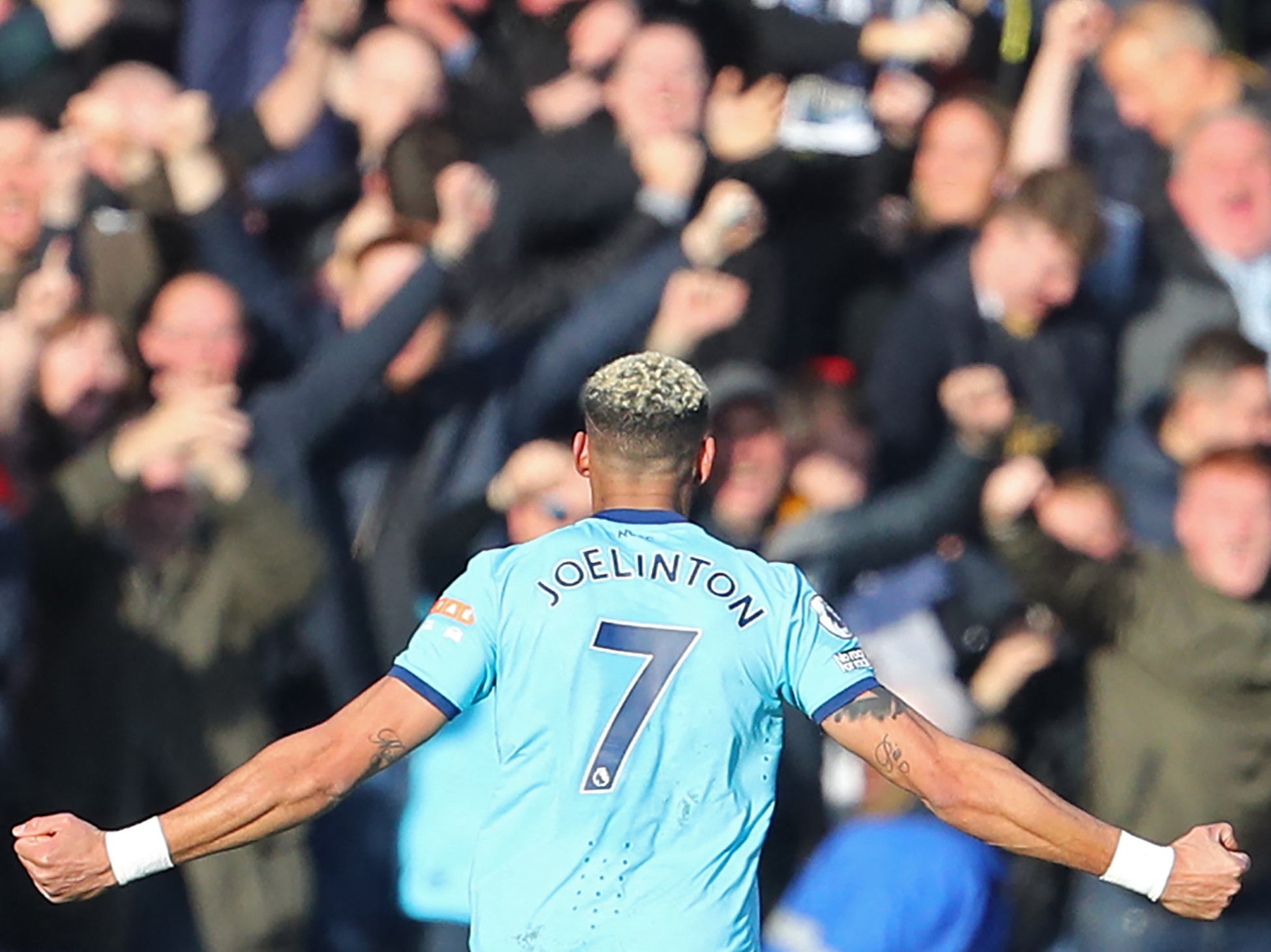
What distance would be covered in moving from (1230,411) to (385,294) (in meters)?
2.61

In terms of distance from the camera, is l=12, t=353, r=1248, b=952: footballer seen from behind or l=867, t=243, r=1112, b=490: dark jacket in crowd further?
l=867, t=243, r=1112, b=490: dark jacket in crowd

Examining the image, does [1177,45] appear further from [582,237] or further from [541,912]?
[541,912]

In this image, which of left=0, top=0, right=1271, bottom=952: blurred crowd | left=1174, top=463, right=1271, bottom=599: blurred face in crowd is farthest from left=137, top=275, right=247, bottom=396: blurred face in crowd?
left=1174, top=463, right=1271, bottom=599: blurred face in crowd

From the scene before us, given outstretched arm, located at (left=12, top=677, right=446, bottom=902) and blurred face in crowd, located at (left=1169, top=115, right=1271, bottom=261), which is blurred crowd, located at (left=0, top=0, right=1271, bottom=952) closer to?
blurred face in crowd, located at (left=1169, top=115, right=1271, bottom=261)

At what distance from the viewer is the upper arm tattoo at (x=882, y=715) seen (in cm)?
389

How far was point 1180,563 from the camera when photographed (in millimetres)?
6484

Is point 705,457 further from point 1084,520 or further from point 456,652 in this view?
point 1084,520

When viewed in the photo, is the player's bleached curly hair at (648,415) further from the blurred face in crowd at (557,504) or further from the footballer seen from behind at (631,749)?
the blurred face in crowd at (557,504)

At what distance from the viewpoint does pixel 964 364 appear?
6906mm

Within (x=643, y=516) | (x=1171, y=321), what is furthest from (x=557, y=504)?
(x=643, y=516)

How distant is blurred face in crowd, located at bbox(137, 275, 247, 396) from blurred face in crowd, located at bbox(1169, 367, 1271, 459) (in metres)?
2.92

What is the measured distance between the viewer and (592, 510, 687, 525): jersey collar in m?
3.99

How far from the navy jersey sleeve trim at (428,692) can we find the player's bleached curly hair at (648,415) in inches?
21.0

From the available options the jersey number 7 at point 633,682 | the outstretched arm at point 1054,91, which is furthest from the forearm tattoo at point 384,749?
the outstretched arm at point 1054,91
